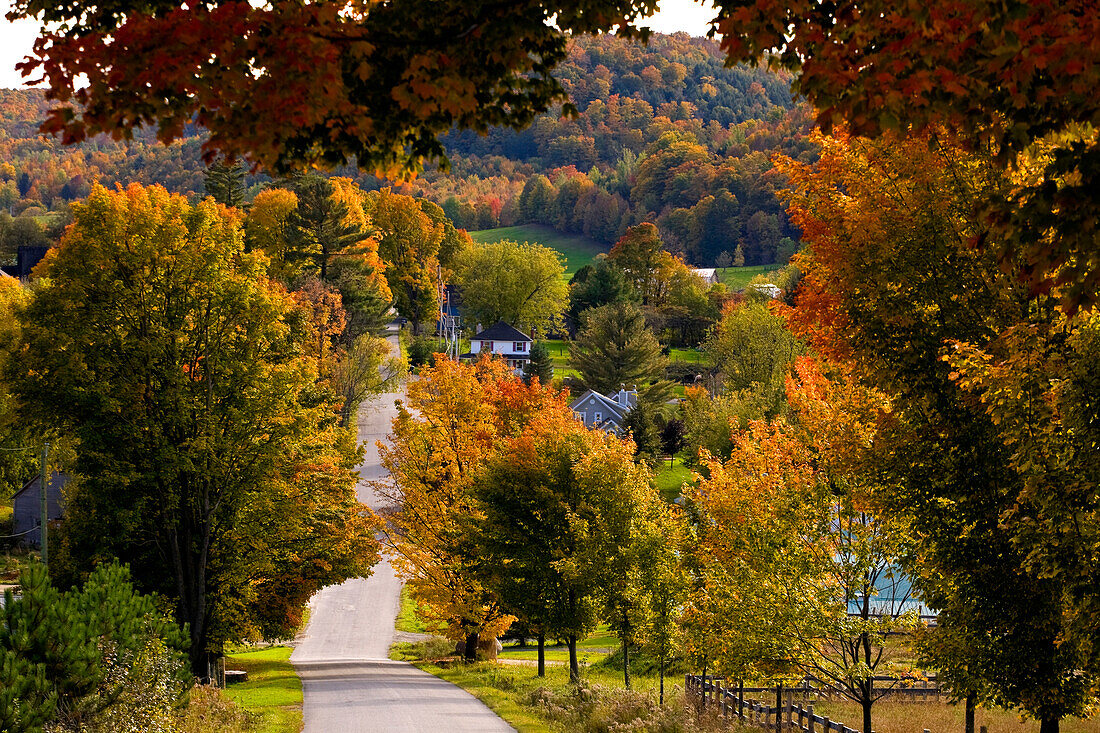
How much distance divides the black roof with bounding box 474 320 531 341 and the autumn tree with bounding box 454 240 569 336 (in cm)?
574

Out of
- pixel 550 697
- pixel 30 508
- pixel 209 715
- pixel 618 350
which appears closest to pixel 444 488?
pixel 550 697

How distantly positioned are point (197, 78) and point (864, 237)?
8271 millimetres

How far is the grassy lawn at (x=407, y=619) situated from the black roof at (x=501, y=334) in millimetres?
49944

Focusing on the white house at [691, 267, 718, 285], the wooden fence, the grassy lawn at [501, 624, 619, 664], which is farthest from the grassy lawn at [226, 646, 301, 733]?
the white house at [691, 267, 718, 285]

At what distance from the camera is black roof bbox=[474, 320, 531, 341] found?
319 feet

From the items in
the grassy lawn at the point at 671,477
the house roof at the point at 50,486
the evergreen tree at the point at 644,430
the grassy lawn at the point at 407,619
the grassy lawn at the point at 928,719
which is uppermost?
the evergreen tree at the point at 644,430

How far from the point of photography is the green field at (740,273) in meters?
133

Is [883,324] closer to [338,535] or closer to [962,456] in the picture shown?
[962,456]

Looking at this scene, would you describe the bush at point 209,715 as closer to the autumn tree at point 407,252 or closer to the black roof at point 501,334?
the autumn tree at point 407,252

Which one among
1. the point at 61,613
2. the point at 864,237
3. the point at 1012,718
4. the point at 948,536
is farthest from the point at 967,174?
the point at 1012,718

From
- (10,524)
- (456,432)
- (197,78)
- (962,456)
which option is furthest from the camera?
(10,524)

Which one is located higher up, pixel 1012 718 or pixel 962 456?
pixel 962 456

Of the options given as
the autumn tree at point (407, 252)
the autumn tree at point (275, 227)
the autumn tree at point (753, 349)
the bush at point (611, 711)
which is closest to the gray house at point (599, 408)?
the autumn tree at point (753, 349)

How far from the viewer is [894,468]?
11641 millimetres
